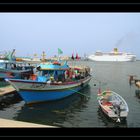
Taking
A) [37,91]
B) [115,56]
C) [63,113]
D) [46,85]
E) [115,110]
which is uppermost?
[46,85]

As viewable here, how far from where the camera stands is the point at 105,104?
67.7 feet

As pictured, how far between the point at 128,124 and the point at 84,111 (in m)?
5.33

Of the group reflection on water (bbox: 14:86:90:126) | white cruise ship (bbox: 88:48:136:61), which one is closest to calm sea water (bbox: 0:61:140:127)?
reflection on water (bbox: 14:86:90:126)

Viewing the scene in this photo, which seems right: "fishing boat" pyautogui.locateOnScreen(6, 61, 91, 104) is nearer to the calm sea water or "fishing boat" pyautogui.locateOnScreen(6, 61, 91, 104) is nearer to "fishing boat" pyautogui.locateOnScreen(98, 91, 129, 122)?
the calm sea water

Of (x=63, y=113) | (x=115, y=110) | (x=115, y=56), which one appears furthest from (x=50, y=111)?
(x=115, y=56)

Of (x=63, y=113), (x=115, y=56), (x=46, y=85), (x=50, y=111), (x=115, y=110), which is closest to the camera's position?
(x=115, y=110)

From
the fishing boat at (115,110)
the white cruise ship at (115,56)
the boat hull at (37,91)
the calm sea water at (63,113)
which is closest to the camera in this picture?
the fishing boat at (115,110)

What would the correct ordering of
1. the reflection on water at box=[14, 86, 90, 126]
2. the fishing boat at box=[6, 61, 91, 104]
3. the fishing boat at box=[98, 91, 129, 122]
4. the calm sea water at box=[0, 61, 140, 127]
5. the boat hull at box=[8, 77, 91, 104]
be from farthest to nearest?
the fishing boat at box=[6, 61, 91, 104] < the boat hull at box=[8, 77, 91, 104] < the reflection on water at box=[14, 86, 90, 126] < the calm sea water at box=[0, 61, 140, 127] < the fishing boat at box=[98, 91, 129, 122]

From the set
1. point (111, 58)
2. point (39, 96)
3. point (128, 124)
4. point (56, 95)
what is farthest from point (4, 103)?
point (111, 58)

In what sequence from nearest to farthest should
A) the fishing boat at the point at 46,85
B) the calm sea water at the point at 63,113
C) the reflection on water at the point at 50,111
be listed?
the calm sea water at the point at 63,113 → the reflection on water at the point at 50,111 → the fishing boat at the point at 46,85

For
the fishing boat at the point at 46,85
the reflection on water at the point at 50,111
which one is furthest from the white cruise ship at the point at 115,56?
the reflection on water at the point at 50,111

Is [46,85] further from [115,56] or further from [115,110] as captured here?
[115,56]

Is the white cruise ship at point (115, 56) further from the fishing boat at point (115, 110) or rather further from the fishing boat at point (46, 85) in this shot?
the fishing boat at point (115, 110)
